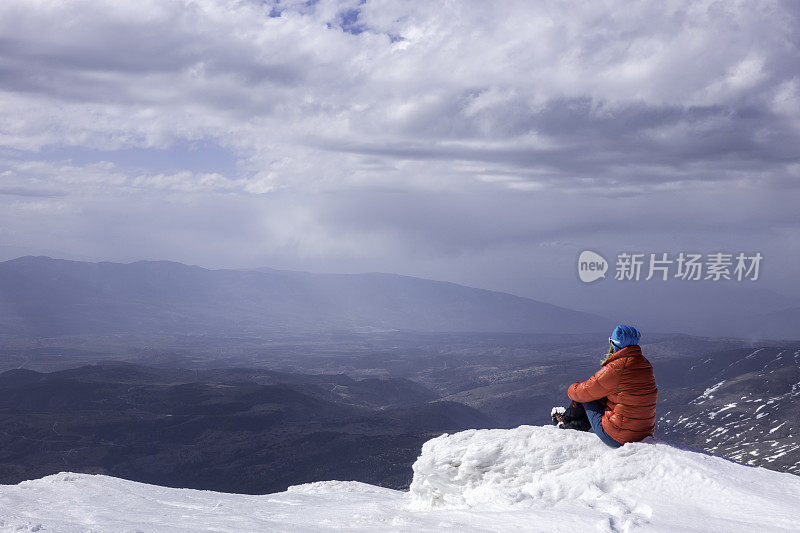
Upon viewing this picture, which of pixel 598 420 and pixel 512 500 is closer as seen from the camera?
pixel 512 500

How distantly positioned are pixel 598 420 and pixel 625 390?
4.61 ft

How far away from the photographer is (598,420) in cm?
1459

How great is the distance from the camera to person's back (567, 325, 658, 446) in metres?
13.5

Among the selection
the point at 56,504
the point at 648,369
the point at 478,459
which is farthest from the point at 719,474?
the point at 56,504

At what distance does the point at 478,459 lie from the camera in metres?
15.7

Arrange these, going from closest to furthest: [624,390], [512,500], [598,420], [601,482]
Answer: [512,500], [601,482], [624,390], [598,420]

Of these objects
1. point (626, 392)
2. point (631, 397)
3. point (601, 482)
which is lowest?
point (601, 482)

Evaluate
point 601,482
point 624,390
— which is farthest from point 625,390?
point 601,482

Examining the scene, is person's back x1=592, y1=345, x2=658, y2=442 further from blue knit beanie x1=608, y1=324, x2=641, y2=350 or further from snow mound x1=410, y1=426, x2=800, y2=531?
snow mound x1=410, y1=426, x2=800, y2=531

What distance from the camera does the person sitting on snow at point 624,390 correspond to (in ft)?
44.4

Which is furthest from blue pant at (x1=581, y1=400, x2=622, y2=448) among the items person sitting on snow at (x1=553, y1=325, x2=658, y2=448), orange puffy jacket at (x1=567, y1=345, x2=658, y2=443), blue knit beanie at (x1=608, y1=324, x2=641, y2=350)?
blue knit beanie at (x1=608, y1=324, x2=641, y2=350)

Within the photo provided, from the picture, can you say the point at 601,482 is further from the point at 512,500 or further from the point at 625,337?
the point at 625,337

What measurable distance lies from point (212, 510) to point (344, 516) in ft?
14.2

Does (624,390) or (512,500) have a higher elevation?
(624,390)
